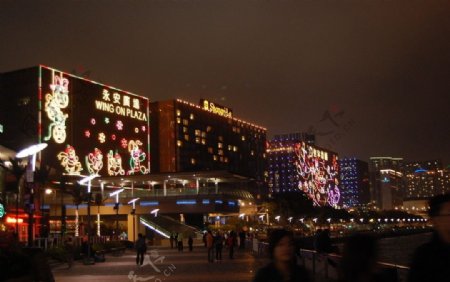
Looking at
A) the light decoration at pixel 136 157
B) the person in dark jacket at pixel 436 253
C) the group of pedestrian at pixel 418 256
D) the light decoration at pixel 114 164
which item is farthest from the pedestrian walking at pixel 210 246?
the light decoration at pixel 136 157

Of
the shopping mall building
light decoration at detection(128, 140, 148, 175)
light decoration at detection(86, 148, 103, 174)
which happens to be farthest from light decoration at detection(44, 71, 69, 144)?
light decoration at detection(128, 140, 148, 175)

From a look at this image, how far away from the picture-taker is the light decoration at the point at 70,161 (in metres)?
100

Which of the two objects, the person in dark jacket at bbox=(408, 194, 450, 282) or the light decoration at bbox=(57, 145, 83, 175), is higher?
the light decoration at bbox=(57, 145, 83, 175)

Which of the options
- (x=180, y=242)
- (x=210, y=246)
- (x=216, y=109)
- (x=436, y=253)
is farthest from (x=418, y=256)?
(x=216, y=109)

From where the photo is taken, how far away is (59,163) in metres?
99.7

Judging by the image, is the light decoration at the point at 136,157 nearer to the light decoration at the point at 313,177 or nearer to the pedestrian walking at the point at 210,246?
the light decoration at the point at 313,177

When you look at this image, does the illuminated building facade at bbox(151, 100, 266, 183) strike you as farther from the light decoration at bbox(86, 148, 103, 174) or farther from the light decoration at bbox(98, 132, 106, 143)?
the light decoration at bbox(86, 148, 103, 174)

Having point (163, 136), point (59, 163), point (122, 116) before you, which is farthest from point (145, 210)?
point (163, 136)

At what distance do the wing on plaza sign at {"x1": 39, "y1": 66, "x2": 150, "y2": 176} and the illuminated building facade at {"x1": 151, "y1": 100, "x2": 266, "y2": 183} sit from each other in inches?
1039

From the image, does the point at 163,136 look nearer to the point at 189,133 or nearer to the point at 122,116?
the point at 189,133

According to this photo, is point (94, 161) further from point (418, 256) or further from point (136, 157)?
point (418, 256)

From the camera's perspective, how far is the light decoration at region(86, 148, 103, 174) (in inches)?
4189

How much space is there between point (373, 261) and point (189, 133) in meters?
154

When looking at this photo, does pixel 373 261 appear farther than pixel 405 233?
No
